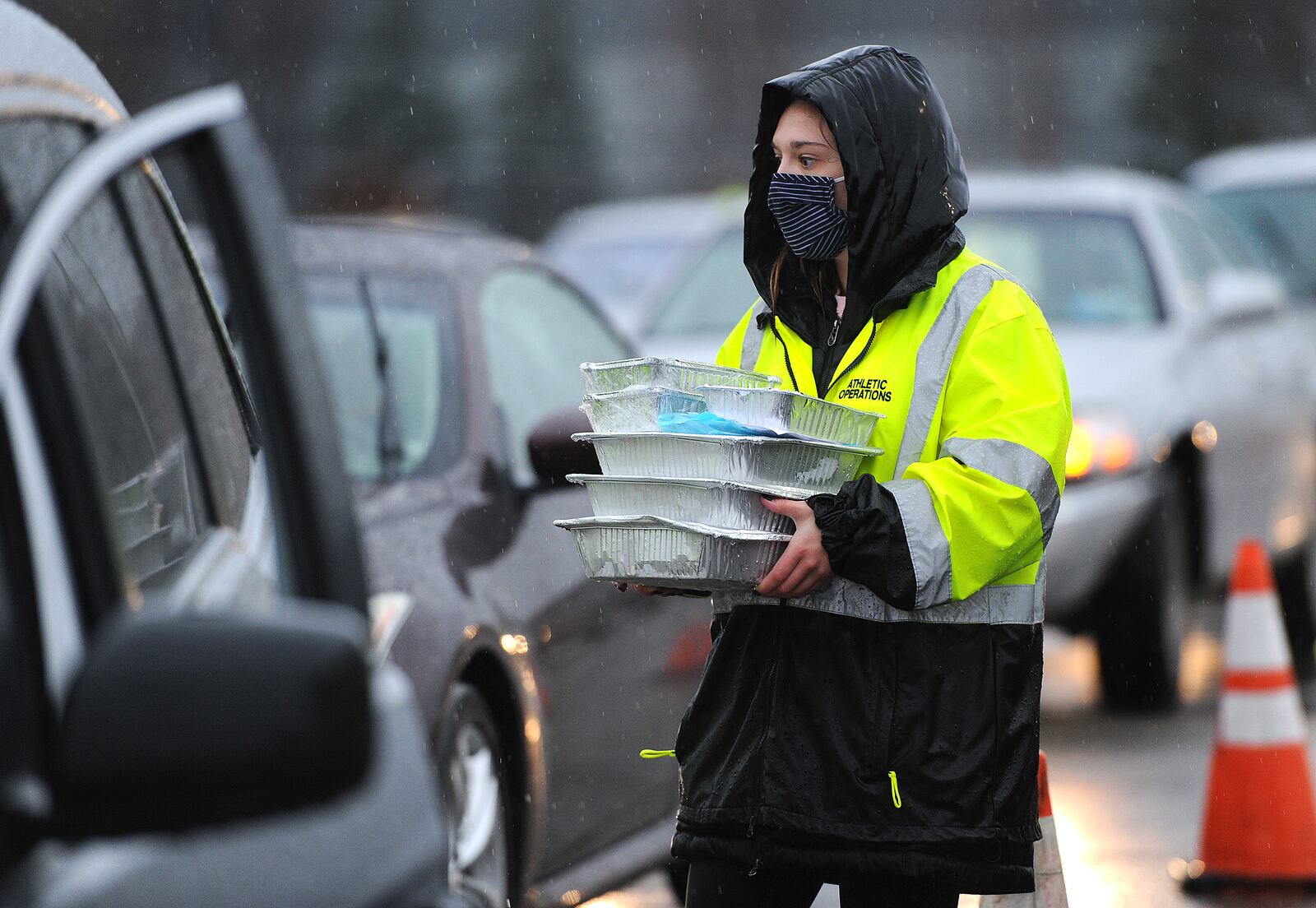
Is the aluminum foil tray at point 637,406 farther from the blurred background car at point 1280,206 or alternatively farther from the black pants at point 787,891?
the blurred background car at point 1280,206

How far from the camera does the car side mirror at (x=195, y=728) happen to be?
5.65 feet

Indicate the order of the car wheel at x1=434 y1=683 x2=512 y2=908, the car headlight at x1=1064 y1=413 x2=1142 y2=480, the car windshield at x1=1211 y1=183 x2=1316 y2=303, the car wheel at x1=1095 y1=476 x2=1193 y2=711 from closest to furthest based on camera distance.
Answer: the car wheel at x1=434 y1=683 x2=512 y2=908 → the car headlight at x1=1064 y1=413 x2=1142 y2=480 → the car wheel at x1=1095 y1=476 x2=1193 y2=711 → the car windshield at x1=1211 y1=183 x2=1316 y2=303

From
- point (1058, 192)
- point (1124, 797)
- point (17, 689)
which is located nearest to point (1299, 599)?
point (1058, 192)

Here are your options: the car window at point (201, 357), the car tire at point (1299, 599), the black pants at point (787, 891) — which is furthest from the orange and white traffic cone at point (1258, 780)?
the car tire at point (1299, 599)

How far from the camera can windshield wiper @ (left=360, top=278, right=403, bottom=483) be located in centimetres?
489

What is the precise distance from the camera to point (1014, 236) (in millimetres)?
9086

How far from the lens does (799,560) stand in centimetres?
322

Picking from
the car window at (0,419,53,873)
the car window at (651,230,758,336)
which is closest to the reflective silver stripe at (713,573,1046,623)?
the car window at (0,419,53,873)

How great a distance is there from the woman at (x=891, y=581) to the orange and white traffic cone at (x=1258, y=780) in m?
2.52

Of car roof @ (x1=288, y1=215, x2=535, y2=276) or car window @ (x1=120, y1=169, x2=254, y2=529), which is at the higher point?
car window @ (x1=120, y1=169, x2=254, y2=529)

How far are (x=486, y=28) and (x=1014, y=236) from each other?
108ft

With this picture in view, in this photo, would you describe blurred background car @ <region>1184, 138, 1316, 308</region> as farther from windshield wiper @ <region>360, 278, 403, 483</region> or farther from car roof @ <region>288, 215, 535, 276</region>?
windshield wiper @ <region>360, 278, 403, 483</region>

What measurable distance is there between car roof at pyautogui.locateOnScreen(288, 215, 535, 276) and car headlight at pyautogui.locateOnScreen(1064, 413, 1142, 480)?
10.3 ft

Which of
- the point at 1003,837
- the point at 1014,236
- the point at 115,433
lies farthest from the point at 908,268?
the point at 1014,236
